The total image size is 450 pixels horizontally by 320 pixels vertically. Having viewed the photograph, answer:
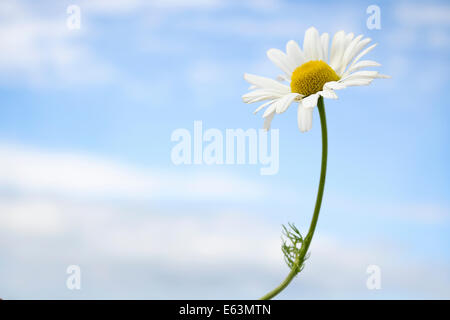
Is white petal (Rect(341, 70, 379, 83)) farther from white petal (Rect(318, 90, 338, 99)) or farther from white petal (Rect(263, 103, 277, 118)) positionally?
white petal (Rect(263, 103, 277, 118))

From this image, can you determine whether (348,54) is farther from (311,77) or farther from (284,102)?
(284,102)

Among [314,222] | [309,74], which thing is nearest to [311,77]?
[309,74]

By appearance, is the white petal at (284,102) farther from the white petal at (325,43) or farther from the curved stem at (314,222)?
Answer: the white petal at (325,43)

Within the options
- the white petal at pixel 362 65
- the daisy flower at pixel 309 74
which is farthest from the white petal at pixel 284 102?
the white petal at pixel 362 65

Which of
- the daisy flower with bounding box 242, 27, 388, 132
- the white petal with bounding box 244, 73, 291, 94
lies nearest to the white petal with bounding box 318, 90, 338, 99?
the daisy flower with bounding box 242, 27, 388, 132
